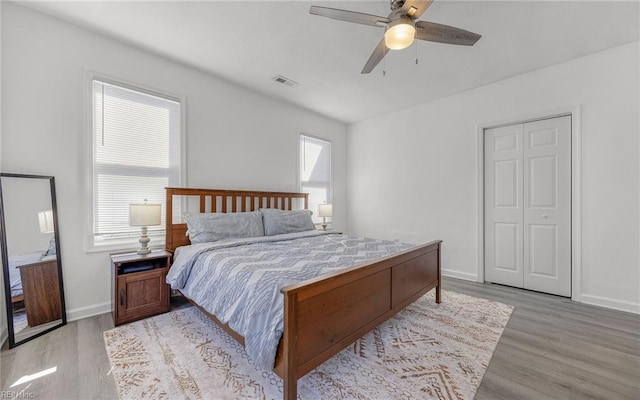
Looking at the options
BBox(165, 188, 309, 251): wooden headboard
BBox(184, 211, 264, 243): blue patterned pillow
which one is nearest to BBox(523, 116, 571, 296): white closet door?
BBox(165, 188, 309, 251): wooden headboard

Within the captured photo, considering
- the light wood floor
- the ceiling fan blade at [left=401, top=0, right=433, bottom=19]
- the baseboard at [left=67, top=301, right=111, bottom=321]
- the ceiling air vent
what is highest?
the ceiling air vent

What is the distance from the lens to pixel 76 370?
1.81 meters

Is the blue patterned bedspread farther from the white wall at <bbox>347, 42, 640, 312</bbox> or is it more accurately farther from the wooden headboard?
the white wall at <bbox>347, 42, 640, 312</bbox>

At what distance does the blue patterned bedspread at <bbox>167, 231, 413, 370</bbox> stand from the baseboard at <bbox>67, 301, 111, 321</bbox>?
0.80 metres

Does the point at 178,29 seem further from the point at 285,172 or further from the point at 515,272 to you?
Answer: the point at 515,272

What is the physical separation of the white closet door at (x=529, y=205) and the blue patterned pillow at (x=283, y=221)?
2.67m

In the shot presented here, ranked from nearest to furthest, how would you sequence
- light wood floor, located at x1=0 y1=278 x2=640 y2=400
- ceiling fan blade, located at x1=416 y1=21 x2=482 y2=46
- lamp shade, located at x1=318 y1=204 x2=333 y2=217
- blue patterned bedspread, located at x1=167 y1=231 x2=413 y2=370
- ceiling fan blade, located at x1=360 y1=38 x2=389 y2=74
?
blue patterned bedspread, located at x1=167 y1=231 x2=413 y2=370 < light wood floor, located at x1=0 y1=278 x2=640 y2=400 < ceiling fan blade, located at x1=416 y1=21 x2=482 y2=46 < ceiling fan blade, located at x1=360 y1=38 x2=389 y2=74 < lamp shade, located at x1=318 y1=204 x2=333 y2=217

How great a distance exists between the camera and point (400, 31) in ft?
5.90

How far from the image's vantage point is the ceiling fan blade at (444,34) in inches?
74.8

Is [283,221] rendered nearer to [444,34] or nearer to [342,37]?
[342,37]

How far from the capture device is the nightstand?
8.11ft

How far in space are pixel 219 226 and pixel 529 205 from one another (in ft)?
13.0

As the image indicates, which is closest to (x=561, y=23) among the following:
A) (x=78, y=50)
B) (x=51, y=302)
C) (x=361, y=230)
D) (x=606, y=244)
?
(x=606, y=244)

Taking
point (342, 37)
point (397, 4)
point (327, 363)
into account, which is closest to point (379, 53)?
point (397, 4)
